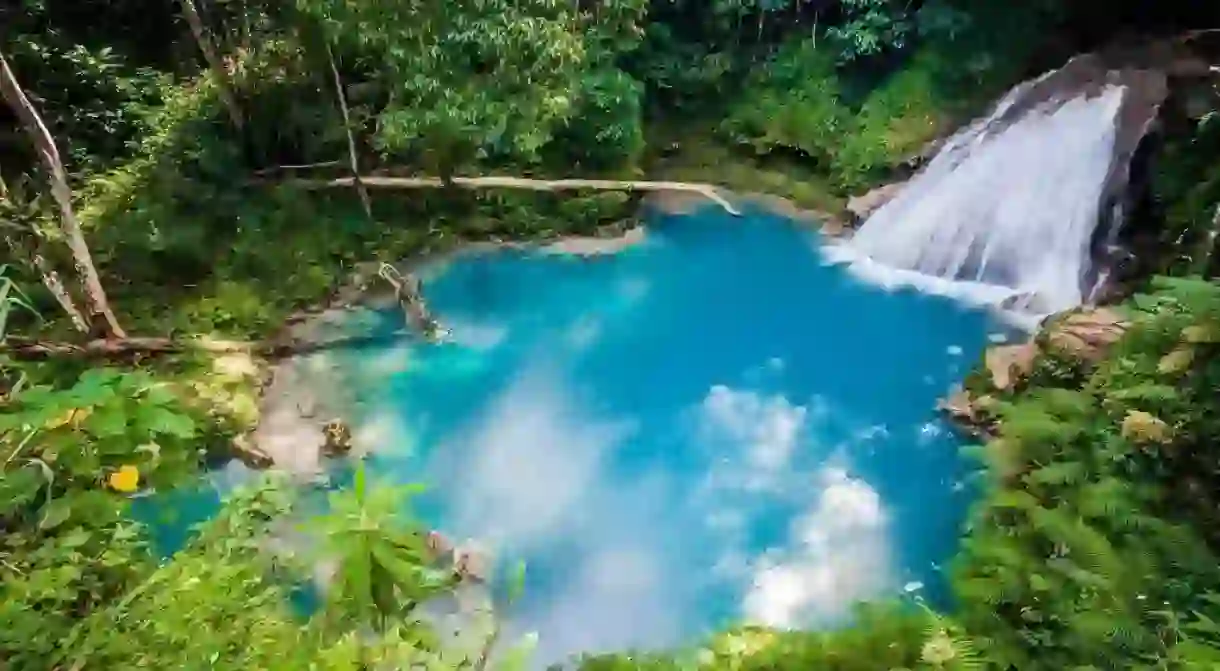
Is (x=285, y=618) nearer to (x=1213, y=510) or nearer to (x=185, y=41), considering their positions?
(x=1213, y=510)

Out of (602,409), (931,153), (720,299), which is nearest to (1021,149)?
(931,153)

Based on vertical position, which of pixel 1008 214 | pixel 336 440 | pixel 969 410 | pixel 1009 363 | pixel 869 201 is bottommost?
pixel 336 440

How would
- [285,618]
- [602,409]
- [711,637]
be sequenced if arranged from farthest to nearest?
[602,409], [711,637], [285,618]

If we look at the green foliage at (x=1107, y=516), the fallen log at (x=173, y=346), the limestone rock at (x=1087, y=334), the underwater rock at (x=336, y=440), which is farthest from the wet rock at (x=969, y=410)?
the fallen log at (x=173, y=346)

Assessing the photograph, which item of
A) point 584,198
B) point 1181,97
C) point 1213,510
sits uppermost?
point 1181,97

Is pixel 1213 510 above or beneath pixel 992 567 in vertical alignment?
above

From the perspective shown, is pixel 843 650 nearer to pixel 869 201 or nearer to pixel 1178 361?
pixel 1178 361

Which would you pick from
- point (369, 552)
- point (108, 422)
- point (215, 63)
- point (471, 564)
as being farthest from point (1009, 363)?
point (215, 63)
